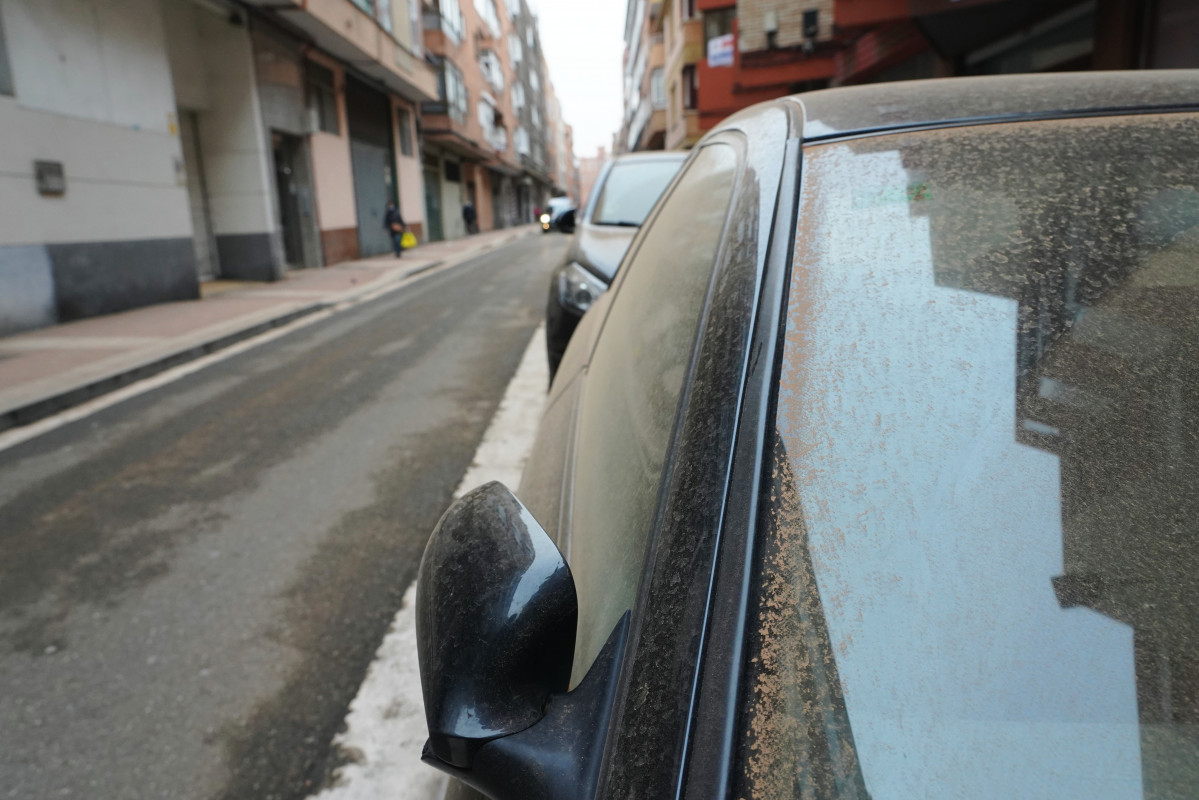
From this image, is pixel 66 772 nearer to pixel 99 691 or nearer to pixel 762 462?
pixel 99 691

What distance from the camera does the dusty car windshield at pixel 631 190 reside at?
5.63 meters

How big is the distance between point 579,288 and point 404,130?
2392 centimetres

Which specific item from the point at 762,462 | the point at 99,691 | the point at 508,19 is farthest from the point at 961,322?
the point at 508,19

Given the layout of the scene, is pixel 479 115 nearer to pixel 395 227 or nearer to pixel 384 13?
pixel 384 13

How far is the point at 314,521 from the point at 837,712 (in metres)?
3.33

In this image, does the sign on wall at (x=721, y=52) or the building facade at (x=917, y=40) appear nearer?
the building facade at (x=917, y=40)

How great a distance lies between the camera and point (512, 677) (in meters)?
0.75

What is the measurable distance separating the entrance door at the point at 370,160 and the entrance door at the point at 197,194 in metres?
5.82

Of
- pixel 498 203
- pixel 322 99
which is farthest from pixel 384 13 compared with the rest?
pixel 498 203

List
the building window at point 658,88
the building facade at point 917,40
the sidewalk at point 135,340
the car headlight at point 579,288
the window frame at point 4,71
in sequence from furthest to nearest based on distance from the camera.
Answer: the building window at point 658,88 < the window frame at point 4,71 < the building facade at point 917,40 < the sidewalk at point 135,340 < the car headlight at point 579,288

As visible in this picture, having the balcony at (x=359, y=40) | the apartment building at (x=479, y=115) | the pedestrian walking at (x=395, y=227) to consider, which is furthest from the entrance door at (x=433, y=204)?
the pedestrian walking at (x=395, y=227)

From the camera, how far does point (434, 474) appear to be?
13.6ft

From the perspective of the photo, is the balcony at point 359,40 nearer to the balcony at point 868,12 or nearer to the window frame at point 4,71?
the window frame at point 4,71

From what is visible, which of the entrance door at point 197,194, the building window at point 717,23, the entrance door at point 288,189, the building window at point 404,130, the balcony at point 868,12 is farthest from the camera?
the building window at point 717,23
